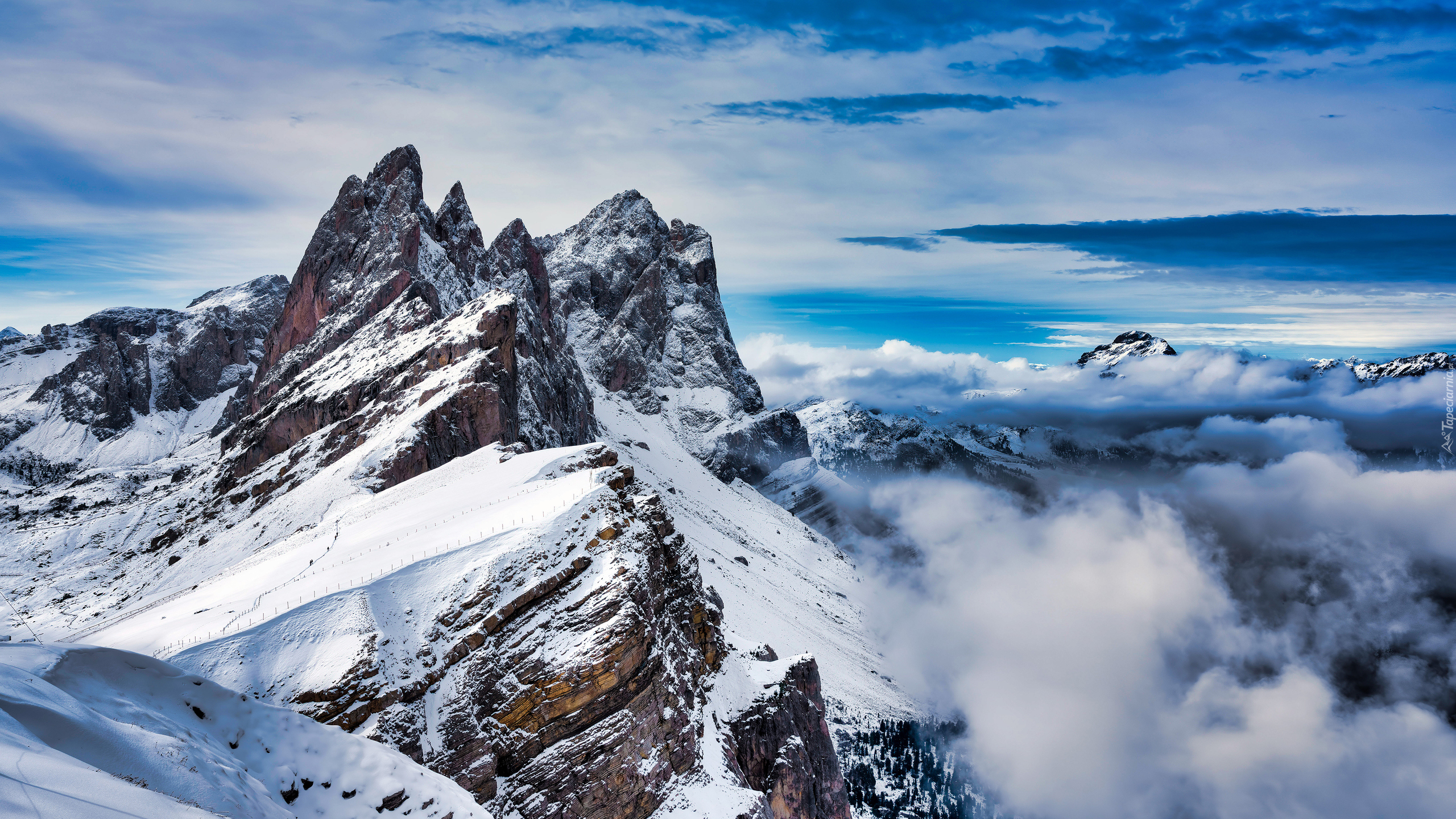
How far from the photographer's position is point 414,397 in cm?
8250

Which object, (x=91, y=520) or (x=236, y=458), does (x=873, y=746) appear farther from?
(x=91, y=520)

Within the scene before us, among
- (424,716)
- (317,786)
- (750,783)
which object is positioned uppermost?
(317,786)

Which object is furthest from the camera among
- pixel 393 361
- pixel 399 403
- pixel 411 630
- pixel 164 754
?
pixel 393 361

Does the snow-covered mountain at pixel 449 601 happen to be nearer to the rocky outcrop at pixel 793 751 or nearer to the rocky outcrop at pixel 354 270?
the rocky outcrop at pixel 793 751

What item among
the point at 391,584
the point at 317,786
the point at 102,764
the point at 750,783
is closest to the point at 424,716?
the point at 391,584

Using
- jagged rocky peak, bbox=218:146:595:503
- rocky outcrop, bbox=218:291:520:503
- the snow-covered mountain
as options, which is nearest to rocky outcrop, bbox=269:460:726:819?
the snow-covered mountain

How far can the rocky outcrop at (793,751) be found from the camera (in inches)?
1989

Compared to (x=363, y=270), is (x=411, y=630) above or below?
below

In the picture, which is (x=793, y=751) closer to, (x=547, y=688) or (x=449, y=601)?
(x=547, y=688)

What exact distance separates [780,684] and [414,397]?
57.7 m

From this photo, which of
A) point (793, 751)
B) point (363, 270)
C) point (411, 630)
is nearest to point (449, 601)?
point (411, 630)

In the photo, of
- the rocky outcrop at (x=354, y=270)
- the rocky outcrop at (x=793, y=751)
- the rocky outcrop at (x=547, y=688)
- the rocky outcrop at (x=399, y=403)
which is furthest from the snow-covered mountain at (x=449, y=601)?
the rocky outcrop at (x=354, y=270)

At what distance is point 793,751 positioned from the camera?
53.9 metres

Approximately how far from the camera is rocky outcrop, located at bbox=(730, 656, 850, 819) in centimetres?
5053
